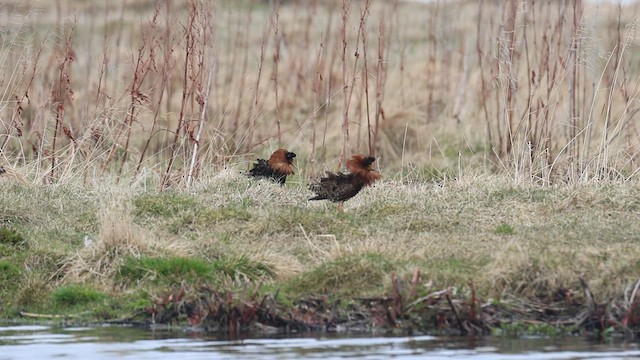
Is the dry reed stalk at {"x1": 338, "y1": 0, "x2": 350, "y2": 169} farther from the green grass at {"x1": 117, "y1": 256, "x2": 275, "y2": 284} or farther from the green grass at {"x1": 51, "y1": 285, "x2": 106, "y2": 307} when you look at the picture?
the green grass at {"x1": 51, "y1": 285, "x2": 106, "y2": 307}

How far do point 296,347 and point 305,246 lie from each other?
8.66 ft

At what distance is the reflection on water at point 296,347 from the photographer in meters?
6.84

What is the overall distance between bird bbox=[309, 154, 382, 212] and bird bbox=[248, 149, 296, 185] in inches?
72.3

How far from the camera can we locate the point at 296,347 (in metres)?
7.19

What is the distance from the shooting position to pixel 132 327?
27.1ft

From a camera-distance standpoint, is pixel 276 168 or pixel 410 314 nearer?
pixel 410 314

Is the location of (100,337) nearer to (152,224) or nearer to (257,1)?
(152,224)

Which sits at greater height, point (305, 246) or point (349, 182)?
point (349, 182)

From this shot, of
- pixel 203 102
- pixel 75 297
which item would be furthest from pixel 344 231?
pixel 203 102

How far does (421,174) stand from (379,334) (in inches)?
287

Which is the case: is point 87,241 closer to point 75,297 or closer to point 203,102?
point 75,297

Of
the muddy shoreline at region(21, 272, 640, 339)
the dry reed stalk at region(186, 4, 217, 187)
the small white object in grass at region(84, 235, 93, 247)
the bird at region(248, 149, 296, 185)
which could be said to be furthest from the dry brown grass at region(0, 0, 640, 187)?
the muddy shoreline at region(21, 272, 640, 339)

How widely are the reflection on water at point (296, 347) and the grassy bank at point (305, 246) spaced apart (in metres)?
0.47

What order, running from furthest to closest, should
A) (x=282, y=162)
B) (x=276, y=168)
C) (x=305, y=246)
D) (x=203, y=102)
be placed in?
(x=203, y=102)
(x=282, y=162)
(x=276, y=168)
(x=305, y=246)
